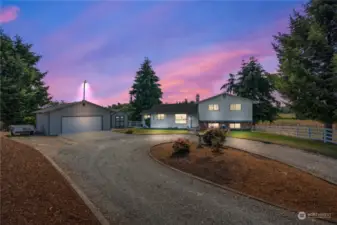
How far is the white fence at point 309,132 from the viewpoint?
56.6ft

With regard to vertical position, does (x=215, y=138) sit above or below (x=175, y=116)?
below

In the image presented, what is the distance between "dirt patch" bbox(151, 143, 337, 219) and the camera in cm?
682

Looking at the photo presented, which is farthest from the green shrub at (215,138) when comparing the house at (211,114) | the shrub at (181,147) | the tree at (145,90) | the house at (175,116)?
the tree at (145,90)

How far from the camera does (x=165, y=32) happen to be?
59.8 ft

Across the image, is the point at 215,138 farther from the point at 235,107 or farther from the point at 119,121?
the point at 119,121

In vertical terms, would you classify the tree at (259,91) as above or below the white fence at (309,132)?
above

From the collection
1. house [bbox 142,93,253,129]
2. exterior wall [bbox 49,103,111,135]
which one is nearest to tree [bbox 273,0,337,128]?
house [bbox 142,93,253,129]

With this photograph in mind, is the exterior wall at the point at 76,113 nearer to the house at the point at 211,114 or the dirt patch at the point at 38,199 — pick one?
the house at the point at 211,114

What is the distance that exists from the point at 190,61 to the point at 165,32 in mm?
7090

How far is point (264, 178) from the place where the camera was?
28.6 ft

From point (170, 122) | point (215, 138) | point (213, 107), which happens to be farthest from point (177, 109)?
point (215, 138)

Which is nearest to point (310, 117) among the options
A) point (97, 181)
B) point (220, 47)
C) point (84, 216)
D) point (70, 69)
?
point (220, 47)

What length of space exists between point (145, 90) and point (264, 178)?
1647 inches

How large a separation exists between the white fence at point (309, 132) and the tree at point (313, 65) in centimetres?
116
